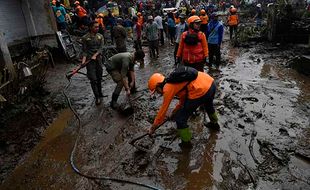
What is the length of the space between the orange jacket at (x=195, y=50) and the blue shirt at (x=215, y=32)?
106 inches

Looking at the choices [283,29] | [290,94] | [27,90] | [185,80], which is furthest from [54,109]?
[283,29]

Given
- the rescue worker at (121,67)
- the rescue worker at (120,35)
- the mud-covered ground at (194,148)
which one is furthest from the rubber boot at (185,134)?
the rescue worker at (120,35)

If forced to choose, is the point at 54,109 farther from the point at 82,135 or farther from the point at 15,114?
the point at 82,135

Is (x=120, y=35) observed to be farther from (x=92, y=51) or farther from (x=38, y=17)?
(x=38, y=17)

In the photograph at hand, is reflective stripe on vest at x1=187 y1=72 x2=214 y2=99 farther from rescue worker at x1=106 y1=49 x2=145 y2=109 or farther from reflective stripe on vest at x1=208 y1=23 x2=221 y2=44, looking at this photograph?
reflective stripe on vest at x1=208 y1=23 x2=221 y2=44

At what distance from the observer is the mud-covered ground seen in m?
4.11

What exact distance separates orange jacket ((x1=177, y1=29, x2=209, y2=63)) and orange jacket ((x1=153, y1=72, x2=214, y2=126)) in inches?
80.5

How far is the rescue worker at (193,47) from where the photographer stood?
6172 mm

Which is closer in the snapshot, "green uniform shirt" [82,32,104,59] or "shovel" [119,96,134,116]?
"shovel" [119,96,134,116]

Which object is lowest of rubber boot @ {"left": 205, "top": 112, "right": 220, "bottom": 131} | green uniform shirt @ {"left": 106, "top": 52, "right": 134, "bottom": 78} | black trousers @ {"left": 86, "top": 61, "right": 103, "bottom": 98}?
rubber boot @ {"left": 205, "top": 112, "right": 220, "bottom": 131}

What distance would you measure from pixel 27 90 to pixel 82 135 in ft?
8.01

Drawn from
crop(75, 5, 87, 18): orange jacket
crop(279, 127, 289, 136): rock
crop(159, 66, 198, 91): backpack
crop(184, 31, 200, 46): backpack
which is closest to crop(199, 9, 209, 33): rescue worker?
crop(184, 31, 200, 46): backpack

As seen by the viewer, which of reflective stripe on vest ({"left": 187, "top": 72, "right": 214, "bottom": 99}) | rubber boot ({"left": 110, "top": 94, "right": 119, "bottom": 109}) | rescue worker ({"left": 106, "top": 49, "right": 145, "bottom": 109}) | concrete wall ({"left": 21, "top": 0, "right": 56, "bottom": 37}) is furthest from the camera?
concrete wall ({"left": 21, "top": 0, "right": 56, "bottom": 37})

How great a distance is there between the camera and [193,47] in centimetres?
636
